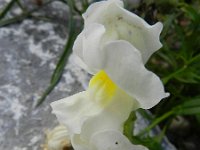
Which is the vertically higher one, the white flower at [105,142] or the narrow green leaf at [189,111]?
the white flower at [105,142]

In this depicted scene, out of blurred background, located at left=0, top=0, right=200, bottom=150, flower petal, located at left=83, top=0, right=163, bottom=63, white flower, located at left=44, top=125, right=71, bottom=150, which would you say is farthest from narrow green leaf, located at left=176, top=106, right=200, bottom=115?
flower petal, located at left=83, top=0, right=163, bottom=63

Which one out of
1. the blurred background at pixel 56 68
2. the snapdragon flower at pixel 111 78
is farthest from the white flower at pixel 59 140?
the snapdragon flower at pixel 111 78

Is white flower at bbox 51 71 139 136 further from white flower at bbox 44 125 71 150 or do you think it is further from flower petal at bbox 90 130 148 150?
white flower at bbox 44 125 71 150

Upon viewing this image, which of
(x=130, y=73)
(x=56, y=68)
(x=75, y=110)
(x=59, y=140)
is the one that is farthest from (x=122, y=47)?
(x=56, y=68)

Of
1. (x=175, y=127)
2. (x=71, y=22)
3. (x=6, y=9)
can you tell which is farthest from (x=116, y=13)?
(x=175, y=127)

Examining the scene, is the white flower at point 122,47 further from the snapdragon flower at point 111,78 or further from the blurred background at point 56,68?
the blurred background at point 56,68

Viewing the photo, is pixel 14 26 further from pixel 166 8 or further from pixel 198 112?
pixel 198 112
